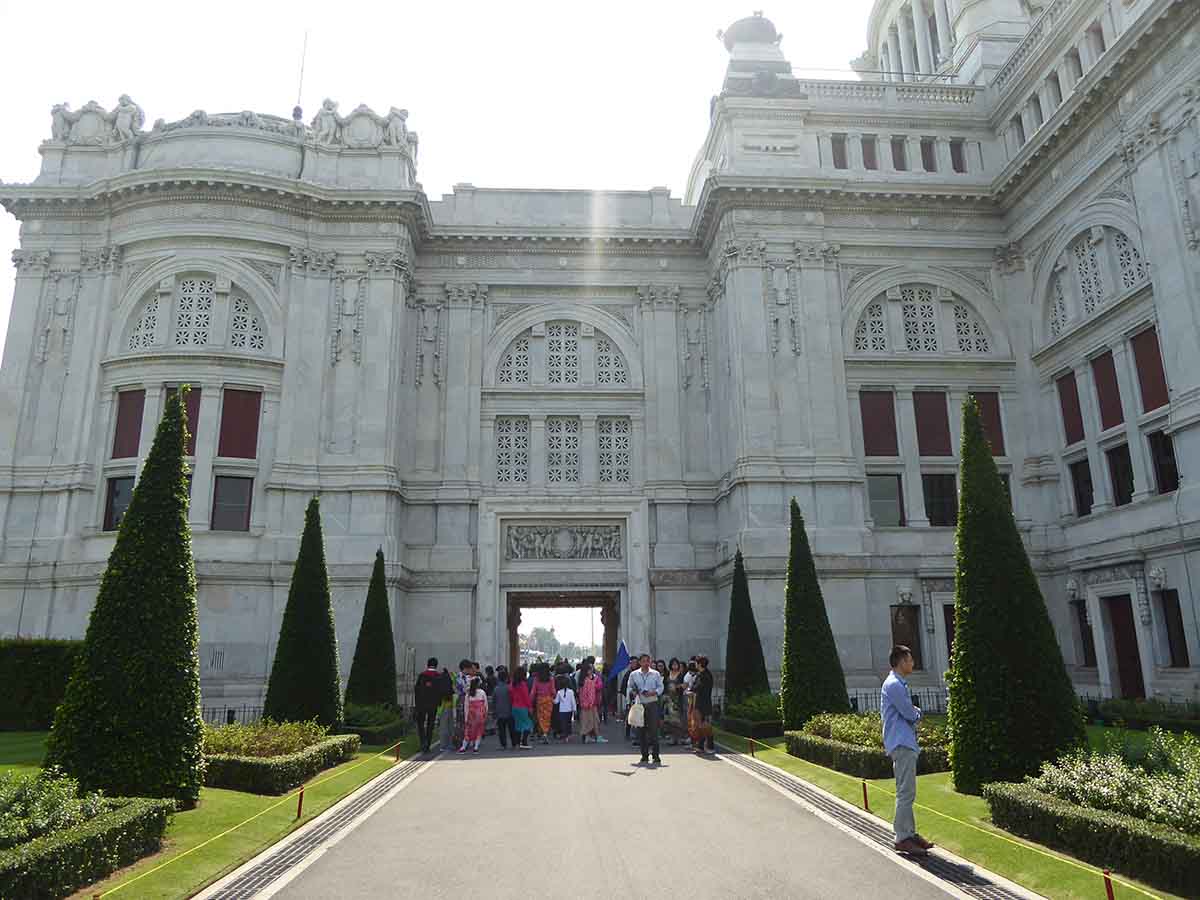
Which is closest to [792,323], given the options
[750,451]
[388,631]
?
[750,451]

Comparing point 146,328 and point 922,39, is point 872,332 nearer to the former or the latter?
point 922,39

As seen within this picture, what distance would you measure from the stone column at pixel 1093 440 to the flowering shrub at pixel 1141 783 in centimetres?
1852

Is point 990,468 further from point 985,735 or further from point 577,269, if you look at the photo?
point 577,269

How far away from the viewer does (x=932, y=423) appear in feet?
106

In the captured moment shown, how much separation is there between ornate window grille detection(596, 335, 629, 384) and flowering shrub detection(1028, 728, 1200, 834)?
24310 millimetres

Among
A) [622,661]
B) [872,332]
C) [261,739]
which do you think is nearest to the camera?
[261,739]

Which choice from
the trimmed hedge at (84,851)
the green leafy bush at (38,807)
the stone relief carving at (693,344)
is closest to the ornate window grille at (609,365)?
the stone relief carving at (693,344)

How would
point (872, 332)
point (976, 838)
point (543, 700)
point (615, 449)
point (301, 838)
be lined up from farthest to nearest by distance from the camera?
point (615, 449), point (872, 332), point (543, 700), point (301, 838), point (976, 838)

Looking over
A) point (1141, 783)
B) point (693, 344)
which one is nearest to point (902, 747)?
point (1141, 783)

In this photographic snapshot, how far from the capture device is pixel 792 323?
3161 cm

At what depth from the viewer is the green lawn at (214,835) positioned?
28.5ft

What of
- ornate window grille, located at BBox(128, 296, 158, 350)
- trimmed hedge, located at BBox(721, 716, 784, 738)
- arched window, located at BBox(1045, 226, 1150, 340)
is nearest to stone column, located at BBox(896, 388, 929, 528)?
arched window, located at BBox(1045, 226, 1150, 340)

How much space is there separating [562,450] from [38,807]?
82.7ft

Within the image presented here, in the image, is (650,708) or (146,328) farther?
(146,328)
